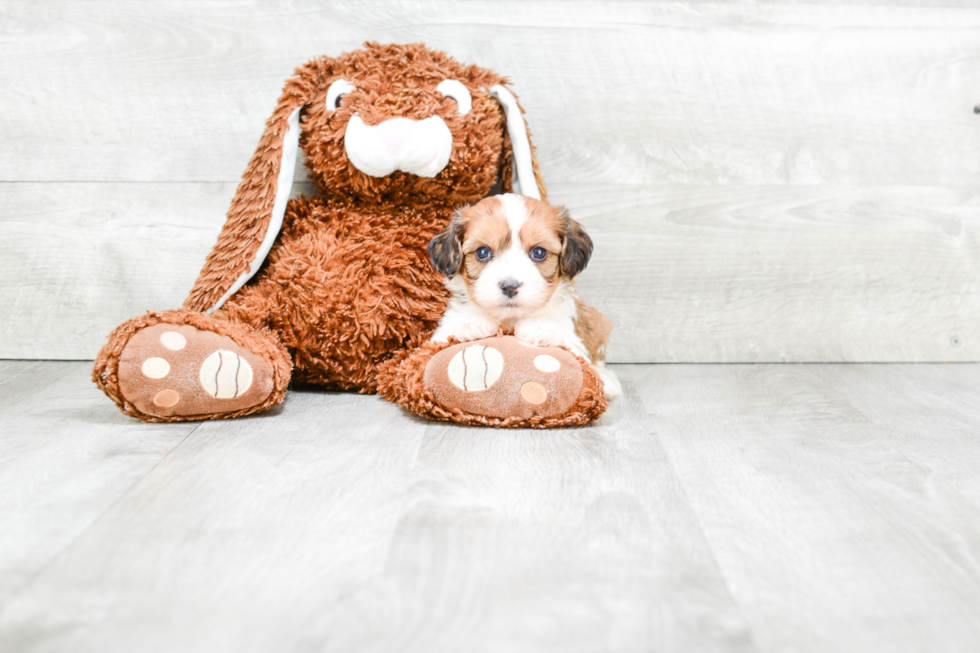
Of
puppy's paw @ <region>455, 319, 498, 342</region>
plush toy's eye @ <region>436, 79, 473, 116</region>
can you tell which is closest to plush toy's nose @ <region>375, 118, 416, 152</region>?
plush toy's eye @ <region>436, 79, 473, 116</region>

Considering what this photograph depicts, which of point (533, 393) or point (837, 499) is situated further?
point (533, 393)

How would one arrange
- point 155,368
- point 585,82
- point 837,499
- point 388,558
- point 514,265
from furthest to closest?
point 585,82, point 514,265, point 155,368, point 837,499, point 388,558

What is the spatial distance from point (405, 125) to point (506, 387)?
0.56m

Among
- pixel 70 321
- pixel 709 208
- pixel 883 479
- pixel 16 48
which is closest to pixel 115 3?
pixel 16 48

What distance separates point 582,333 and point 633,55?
Result: 0.75m

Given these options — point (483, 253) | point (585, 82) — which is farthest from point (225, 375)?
point (585, 82)

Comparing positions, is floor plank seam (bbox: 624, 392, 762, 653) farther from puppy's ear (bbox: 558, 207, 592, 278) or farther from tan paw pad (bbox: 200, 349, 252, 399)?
tan paw pad (bbox: 200, 349, 252, 399)

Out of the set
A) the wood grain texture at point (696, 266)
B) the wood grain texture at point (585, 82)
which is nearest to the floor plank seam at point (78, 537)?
the wood grain texture at point (696, 266)

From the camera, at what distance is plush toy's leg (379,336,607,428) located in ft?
4.38

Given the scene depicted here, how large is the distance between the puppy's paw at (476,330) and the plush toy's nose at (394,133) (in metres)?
0.37

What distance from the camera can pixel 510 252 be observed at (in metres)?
1.42

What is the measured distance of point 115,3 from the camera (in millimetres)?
1825

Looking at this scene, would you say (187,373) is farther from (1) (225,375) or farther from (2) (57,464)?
A: (2) (57,464)

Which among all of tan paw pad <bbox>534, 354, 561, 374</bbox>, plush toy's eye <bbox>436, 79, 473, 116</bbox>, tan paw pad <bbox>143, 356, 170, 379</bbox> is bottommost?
tan paw pad <bbox>534, 354, 561, 374</bbox>
